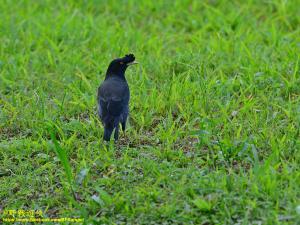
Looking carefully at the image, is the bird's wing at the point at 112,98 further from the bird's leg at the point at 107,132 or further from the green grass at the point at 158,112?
the green grass at the point at 158,112

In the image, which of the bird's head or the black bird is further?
the bird's head

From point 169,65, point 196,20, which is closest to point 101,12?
point 196,20

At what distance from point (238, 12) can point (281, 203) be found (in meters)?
4.58

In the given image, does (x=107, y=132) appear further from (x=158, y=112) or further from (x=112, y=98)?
(x=158, y=112)

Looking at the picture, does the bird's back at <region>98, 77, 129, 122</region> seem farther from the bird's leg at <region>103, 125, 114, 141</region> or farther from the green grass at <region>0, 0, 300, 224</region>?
the green grass at <region>0, 0, 300, 224</region>

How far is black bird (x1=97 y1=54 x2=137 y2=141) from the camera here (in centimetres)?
686

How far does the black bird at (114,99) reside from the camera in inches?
270

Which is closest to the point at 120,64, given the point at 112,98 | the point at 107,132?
the point at 112,98

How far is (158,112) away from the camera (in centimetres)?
755

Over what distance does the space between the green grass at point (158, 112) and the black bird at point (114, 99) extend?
0.19m

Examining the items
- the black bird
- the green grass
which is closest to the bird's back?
the black bird

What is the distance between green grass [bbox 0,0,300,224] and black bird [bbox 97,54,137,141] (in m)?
0.19

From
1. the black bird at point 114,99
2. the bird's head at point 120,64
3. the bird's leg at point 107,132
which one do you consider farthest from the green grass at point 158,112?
the bird's head at point 120,64

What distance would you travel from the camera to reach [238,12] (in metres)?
9.78
